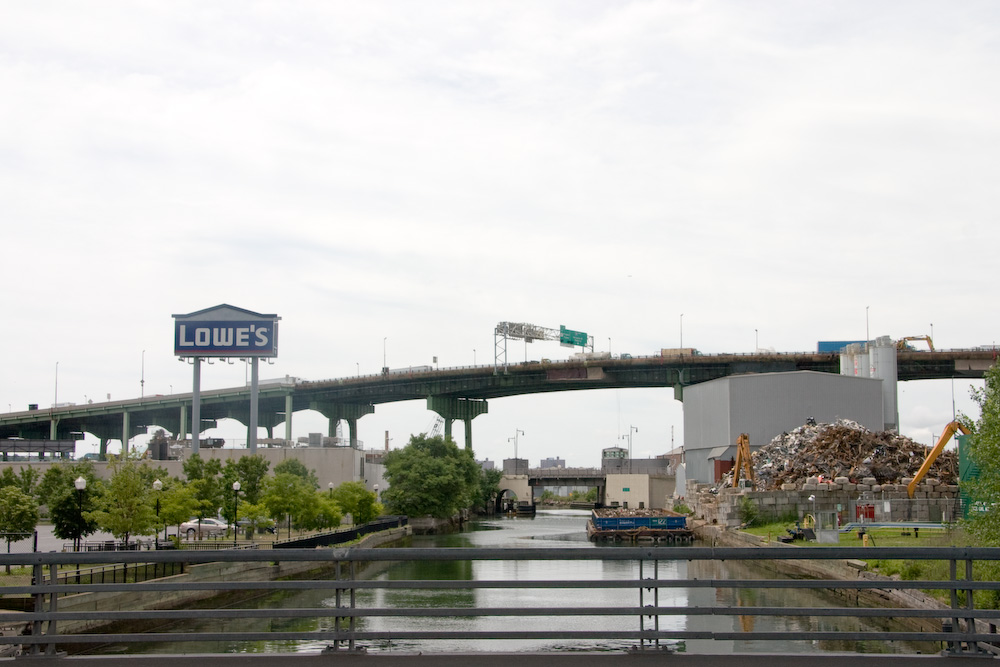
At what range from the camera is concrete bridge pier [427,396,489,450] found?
148125mm

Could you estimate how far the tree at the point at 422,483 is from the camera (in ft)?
329

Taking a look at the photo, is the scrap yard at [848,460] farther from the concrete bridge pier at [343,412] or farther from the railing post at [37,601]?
the concrete bridge pier at [343,412]

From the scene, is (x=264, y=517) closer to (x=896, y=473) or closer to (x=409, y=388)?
(x=896, y=473)

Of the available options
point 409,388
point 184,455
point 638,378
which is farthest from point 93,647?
point 409,388

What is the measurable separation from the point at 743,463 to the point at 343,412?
308 ft

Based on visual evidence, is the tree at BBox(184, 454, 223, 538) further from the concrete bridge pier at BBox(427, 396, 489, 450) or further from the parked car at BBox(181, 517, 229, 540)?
the concrete bridge pier at BBox(427, 396, 489, 450)

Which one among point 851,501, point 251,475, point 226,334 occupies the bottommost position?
point 851,501

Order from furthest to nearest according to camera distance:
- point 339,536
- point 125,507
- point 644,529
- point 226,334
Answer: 1. point 226,334
2. point 644,529
3. point 339,536
4. point 125,507

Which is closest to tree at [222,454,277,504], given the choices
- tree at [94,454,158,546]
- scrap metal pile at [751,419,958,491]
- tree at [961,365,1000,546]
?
tree at [94,454,158,546]

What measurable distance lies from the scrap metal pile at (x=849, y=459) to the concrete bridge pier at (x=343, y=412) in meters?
91.2

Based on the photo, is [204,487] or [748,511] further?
[748,511]

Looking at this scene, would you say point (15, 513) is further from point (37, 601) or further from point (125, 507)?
point (37, 601)

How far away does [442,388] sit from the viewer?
5842 inches

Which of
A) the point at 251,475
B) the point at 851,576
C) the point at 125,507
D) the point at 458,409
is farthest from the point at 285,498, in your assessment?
the point at 458,409
